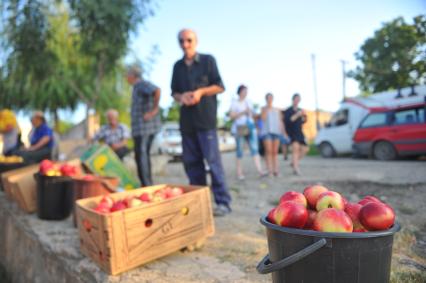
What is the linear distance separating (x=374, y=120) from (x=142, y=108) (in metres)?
7.27

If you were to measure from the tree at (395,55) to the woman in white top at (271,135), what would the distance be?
109 inches

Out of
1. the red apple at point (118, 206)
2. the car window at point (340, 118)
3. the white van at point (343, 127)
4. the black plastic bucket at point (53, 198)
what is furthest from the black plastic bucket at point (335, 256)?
the car window at point (340, 118)

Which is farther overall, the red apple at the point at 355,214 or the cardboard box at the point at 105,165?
Answer: the cardboard box at the point at 105,165

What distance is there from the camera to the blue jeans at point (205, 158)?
12.3 feet

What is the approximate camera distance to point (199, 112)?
12.4 ft

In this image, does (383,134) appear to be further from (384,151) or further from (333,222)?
(333,222)

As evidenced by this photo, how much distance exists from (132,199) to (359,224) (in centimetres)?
185

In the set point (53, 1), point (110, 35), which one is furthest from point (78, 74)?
point (110, 35)

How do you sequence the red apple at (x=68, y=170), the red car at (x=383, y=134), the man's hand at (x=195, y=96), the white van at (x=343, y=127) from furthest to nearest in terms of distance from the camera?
the white van at (x=343, y=127), the red car at (x=383, y=134), the red apple at (x=68, y=170), the man's hand at (x=195, y=96)

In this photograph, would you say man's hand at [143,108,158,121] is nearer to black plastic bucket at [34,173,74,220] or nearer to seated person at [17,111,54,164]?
black plastic bucket at [34,173,74,220]

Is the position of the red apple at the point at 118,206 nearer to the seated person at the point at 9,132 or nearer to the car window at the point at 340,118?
the seated person at the point at 9,132

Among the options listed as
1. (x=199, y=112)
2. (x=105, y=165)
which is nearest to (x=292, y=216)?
(x=199, y=112)

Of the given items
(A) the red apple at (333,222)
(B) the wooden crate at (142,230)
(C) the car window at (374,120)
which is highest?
(C) the car window at (374,120)

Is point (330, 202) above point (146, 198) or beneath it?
above
